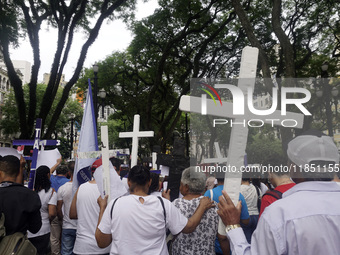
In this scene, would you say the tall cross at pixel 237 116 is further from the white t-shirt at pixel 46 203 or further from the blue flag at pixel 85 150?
the white t-shirt at pixel 46 203

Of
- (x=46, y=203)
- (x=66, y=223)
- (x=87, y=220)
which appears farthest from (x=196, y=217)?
(x=46, y=203)

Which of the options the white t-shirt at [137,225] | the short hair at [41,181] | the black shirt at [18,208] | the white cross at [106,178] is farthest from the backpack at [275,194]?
the short hair at [41,181]

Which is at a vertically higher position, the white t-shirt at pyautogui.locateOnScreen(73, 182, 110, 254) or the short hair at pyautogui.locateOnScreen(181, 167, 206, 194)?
the short hair at pyautogui.locateOnScreen(181, 167, 206, 194)

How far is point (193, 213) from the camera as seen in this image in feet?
11.1

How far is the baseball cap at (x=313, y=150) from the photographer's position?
175 cm

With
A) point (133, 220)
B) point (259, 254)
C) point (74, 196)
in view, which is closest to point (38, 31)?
point (74, 196)

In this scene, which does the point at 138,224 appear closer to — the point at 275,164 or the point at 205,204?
the point at 205,204

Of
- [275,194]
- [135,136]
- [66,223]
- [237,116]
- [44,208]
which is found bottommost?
[66,223]

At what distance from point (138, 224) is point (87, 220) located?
138cm

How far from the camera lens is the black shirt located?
309 centimetres

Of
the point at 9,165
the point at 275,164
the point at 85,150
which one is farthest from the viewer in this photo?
the point at 85,150

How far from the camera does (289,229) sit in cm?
162

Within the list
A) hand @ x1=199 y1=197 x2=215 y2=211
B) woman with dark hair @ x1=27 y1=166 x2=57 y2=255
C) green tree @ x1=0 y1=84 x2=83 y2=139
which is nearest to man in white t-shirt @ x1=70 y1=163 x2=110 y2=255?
woman with dark hair @ x1=27 y1=166 x2=57 y2=255

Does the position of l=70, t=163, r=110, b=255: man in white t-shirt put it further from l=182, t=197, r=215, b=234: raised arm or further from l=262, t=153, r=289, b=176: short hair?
l=262, t=153, r=289, b=176: short hair
